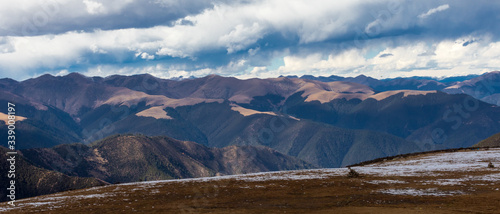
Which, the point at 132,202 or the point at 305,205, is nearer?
the point at 305,205

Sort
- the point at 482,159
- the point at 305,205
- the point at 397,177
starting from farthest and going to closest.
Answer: the point at 482,159 < the point at 397,177 < the point at 305,205

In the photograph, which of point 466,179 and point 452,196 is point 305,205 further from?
point 466,179

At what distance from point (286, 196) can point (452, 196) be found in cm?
2062

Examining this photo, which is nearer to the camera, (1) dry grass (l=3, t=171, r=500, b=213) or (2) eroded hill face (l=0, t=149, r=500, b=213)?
(1) dry grass (l=3, t=171, r=500, b=213)

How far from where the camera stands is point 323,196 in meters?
58.2

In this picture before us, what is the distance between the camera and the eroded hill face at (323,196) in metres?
50.6

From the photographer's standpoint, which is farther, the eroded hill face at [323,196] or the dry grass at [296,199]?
the eroded hill face at [323,196]

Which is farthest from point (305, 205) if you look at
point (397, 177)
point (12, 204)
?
point (12, 204)

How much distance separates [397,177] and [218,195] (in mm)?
30383

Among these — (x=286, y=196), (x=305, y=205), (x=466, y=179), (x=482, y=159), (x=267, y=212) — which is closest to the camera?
(x=267, y=212)

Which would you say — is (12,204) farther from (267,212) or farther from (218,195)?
(267,212)

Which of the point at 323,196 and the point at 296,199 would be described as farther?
the point at 323,196

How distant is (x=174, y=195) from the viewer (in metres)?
66.0

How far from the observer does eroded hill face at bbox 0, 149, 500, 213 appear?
166 feet
